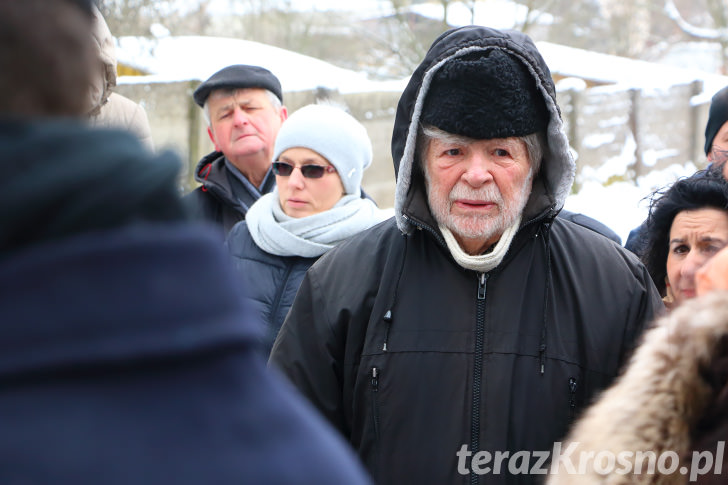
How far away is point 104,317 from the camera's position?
70 centimetres

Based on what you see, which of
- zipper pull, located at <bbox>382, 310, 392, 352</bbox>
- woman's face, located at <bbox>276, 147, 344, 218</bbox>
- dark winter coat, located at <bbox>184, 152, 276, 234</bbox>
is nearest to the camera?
zipper pull, located at <bbox>382, 310, 392, 352</bbox>

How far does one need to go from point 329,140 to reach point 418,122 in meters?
1.30

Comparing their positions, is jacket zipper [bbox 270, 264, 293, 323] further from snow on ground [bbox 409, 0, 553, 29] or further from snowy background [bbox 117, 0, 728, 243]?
snow on ground [bbox 409, 0, 553, 29]

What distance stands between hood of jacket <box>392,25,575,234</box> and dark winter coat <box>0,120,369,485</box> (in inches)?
70.2

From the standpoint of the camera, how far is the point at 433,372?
230 cm

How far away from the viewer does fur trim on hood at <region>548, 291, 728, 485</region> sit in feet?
4.35

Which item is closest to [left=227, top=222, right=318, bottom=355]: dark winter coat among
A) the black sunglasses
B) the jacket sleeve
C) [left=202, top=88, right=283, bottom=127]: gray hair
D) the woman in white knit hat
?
the woman in white knit hat

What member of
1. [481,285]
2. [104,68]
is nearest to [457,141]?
[481,285]

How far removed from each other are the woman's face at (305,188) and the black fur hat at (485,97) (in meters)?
1.34

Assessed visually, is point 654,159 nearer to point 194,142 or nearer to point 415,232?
point 194,142

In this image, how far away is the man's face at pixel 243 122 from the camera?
444cm

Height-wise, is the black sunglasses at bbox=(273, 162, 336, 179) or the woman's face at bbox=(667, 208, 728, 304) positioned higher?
the black sunglasses at bbox=(273, 162, 336, 179)

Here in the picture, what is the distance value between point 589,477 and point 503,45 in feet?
4.94

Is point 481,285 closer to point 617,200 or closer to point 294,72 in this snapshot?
point 617,200
